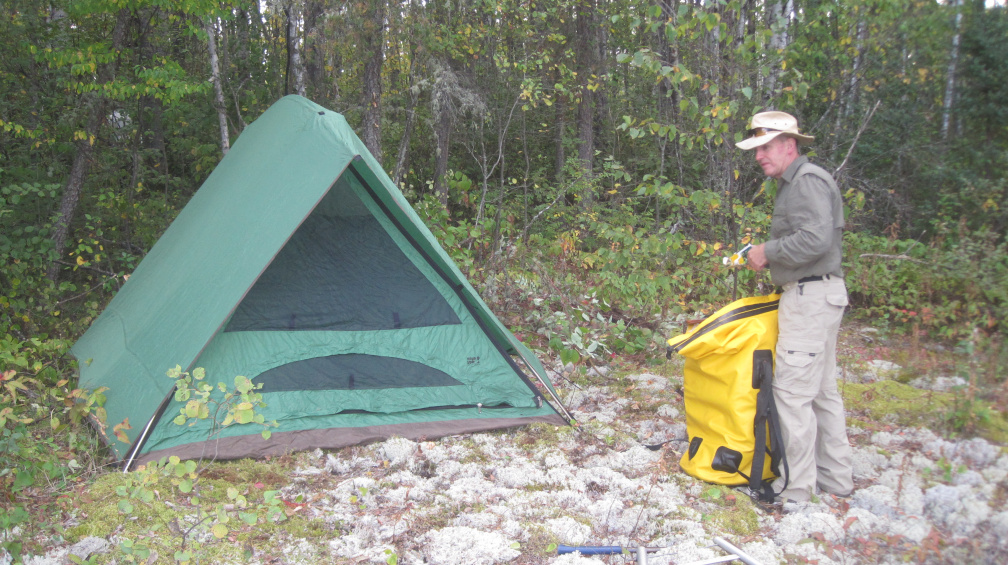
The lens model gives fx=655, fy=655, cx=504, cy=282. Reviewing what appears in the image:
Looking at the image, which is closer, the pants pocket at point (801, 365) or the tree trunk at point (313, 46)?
the pants pocket at point (801, 365)

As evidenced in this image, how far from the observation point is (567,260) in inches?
265

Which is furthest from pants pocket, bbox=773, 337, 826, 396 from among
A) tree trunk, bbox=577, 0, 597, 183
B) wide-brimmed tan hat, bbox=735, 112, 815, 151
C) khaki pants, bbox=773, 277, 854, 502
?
tree trunk, bbox=577, 0, 597, 183

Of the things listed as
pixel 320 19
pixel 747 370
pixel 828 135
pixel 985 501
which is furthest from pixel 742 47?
pixel 828 135

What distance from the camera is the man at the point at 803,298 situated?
279 centimetres

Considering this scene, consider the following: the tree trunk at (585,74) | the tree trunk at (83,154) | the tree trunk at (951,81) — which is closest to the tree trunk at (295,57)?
the tree trunk at (83,154)

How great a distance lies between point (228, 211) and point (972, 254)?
5.96 m

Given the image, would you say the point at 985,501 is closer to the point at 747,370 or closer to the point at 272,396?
the point at 747,370

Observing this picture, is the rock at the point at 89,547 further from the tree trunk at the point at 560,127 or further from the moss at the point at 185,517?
the tree trunk at the point at 560,127

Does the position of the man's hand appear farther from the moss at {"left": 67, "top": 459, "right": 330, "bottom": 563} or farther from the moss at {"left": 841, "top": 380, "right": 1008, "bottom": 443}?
the moss at {"left": 67, "top": 459, "right": 330, "bottom": 563}

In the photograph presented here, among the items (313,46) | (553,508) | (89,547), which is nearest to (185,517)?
(89,547)

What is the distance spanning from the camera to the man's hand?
2.91 meters

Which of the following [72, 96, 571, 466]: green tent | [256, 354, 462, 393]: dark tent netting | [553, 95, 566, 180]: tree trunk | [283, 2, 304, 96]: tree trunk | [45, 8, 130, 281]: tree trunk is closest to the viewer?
[72, 96, 571, 466]: green tent

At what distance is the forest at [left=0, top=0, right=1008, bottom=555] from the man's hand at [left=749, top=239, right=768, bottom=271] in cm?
76

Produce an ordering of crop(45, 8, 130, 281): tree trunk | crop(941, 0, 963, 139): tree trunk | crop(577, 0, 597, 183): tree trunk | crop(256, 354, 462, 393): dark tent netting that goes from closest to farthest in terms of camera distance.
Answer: crop(256, 354, 462, 393): dark tent netting, crop(45, 8, 130, 281): tree trunk, crop(941, 0, 963, 139): tree trunk, crop(577, 0, 597, 183): tree trunk
